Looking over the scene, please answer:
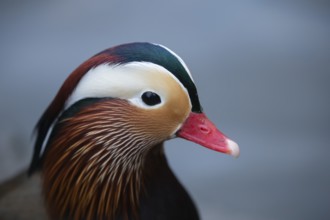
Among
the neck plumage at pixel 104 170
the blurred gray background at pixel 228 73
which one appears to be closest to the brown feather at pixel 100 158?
the neck plumage at pixel 104 170

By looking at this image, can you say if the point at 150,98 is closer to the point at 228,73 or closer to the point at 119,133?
the point at 119,133

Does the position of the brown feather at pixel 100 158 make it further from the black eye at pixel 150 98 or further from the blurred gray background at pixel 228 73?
the blurred gray background at pixel 228 73

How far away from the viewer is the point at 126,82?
1.86ft

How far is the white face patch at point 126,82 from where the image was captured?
562 mm

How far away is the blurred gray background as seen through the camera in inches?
46.5

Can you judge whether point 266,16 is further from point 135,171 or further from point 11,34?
point 135,171

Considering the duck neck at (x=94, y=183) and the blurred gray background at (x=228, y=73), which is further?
the blurred gray background at (x=228, y=73)

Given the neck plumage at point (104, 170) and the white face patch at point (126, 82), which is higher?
the white face patch at point (126, 82)

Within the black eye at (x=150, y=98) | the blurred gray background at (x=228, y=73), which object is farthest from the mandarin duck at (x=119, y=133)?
the blurred gray background at (x=228, y=73)

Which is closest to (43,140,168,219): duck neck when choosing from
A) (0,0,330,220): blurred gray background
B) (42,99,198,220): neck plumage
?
(42,99,198,220): neck plumage

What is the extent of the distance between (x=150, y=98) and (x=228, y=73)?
0.65 meters

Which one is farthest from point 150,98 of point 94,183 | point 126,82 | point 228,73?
point 228,73

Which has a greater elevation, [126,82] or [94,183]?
[126,82]

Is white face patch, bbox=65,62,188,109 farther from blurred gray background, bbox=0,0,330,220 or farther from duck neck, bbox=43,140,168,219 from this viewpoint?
blurred gray background, bbox=0,0,330,220
